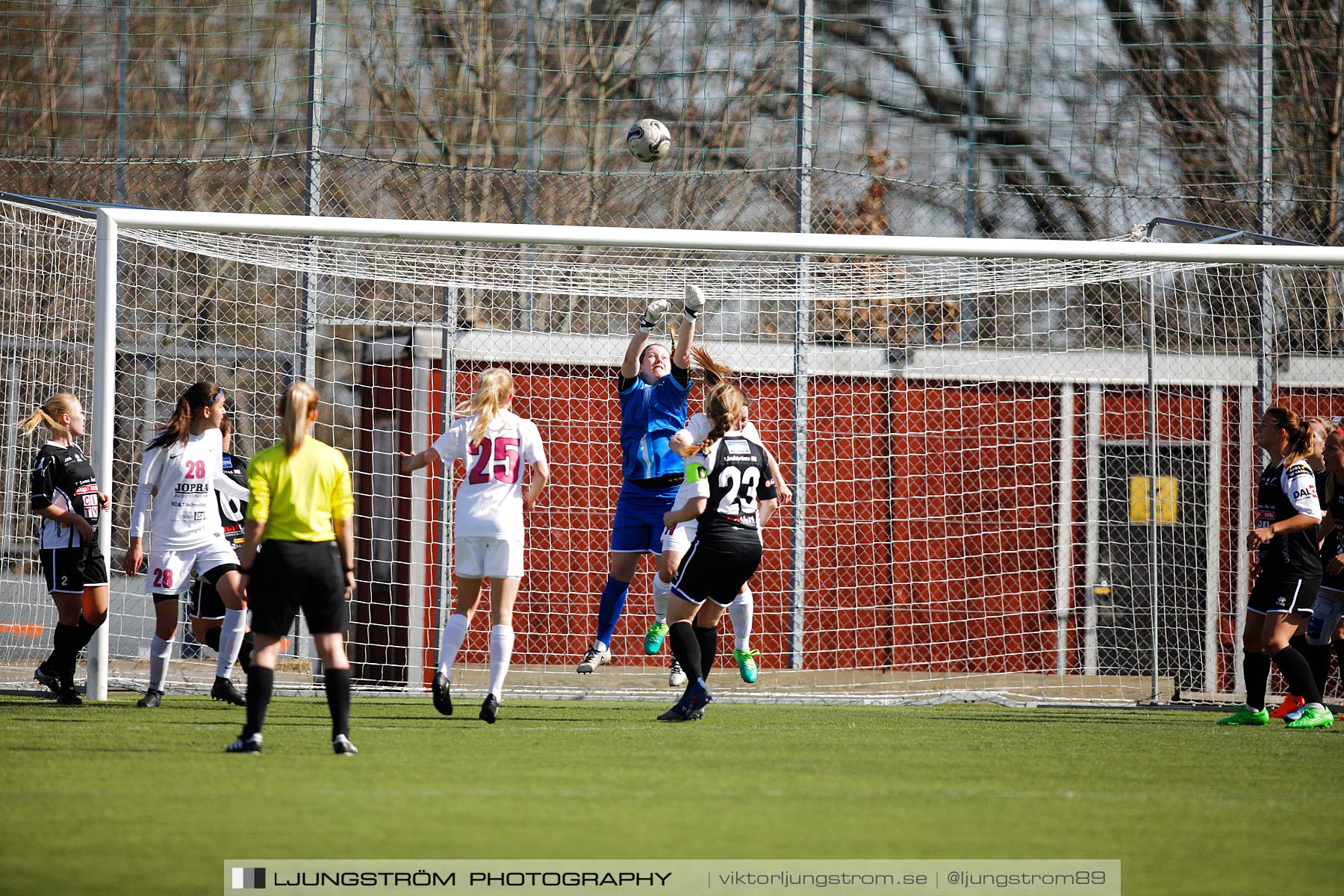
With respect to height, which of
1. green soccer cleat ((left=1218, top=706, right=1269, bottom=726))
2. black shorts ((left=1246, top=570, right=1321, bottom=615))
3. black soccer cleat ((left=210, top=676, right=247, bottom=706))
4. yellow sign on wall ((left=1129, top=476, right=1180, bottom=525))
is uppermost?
yellow sign on wall ((left=1129, top=476, right=1180, bottom=525))

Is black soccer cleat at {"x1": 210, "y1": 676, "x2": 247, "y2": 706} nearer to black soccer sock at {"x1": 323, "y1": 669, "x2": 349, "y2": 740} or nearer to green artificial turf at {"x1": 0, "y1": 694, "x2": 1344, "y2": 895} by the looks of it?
green artificial turf at {"x1": 0, "y1": 694, "x2": 1344, "y2": 895}

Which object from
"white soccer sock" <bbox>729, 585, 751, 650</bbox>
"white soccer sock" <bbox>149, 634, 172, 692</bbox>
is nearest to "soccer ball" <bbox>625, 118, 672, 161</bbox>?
"white soccer sock" <bbox>729, 585, 751, 650</bbox>

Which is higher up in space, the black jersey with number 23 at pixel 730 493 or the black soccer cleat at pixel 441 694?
the black jersey with number 23 at pixel 730 493

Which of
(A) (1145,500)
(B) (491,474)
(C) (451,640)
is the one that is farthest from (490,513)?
(A) (1145,500)

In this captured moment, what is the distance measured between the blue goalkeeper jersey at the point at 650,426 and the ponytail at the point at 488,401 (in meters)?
2.10

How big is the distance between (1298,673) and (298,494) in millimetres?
6241

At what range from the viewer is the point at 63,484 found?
834cm

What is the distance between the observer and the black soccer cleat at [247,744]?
603 cm

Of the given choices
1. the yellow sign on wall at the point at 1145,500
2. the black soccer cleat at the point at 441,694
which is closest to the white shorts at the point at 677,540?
the black soccer cleat at the point at 441,694

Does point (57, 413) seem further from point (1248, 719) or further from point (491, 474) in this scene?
point (1248, 719)

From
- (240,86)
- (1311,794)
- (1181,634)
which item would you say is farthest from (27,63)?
(1311,794)

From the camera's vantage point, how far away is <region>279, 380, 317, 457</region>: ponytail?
605 centimetres

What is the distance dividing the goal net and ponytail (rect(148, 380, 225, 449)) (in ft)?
7.84

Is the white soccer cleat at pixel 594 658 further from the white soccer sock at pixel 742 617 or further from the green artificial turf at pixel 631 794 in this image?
the green artificial turf at pixel 631 794
